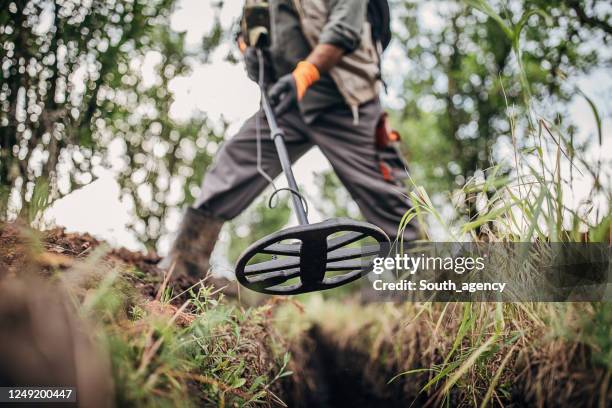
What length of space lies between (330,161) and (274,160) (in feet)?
1.05

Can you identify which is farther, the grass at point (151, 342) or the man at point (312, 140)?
the man at point (312, 140)

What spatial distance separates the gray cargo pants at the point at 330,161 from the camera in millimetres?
2342

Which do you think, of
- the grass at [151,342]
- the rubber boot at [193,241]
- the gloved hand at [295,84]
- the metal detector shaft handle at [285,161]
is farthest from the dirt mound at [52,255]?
the gloved hand at [295,84]

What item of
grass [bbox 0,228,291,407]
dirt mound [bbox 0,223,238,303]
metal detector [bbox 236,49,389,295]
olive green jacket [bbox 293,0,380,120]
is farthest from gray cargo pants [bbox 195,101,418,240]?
grass [bbox 0,228,291,407]

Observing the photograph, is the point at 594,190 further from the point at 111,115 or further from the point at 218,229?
the point at 111,115

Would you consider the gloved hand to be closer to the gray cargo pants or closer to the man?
the man

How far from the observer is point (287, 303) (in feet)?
7.93

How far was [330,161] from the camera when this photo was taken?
244 centimetres

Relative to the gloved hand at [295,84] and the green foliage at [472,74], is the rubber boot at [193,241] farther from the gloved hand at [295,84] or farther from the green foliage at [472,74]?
the green foliage at [472,74]

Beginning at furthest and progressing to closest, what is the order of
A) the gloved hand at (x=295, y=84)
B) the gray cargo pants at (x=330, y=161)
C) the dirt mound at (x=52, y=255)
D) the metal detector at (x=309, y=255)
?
the gray cargo pants at (x=330, y=161)
the gloved hand at (x=295, y=84)
the metal detector at (x=309, y=255)
the dirt mound at (x=52, y=255)

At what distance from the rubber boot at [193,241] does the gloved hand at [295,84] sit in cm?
69

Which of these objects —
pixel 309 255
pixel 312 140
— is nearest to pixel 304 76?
pixel 312 140

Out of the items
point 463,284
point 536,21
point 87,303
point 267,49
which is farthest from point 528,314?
point 536,21

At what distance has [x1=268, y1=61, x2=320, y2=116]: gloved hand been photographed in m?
2.10
